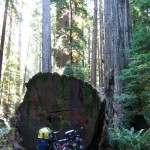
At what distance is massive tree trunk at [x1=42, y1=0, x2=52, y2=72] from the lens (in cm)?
1544

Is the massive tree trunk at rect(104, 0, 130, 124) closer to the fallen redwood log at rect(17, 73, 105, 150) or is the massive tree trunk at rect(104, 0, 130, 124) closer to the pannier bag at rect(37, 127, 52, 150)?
the fallen redwood log at rect(17, 73, 105, 150)

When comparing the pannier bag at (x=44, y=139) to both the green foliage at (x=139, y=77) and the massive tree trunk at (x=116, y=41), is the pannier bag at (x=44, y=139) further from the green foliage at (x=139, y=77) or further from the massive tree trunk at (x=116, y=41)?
the massive tree trunk at (x=116, y=41)

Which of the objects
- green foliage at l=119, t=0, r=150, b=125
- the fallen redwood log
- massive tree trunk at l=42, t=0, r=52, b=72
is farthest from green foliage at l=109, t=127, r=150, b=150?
massive tree trunk at l=42, t=0, r=52, b=72

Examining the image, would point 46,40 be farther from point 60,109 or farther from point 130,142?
point 130,142

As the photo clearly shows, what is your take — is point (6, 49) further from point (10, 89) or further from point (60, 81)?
point (60, 81)

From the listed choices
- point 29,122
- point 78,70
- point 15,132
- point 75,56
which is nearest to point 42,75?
point 29,122

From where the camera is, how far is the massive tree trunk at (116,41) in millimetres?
9109

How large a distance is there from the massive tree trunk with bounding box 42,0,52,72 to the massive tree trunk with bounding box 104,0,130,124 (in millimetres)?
6272

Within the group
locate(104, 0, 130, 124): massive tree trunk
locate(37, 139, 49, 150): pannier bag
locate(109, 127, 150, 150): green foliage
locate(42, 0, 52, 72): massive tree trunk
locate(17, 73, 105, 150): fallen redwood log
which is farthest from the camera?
locate(42, 0, 52, 72): massive tree trunk

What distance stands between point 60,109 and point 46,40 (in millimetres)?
9635

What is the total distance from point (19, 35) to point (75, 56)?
96.0 feet

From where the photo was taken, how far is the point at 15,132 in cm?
725

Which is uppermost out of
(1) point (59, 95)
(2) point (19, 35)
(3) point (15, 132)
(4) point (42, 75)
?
(2) point (19, 35)

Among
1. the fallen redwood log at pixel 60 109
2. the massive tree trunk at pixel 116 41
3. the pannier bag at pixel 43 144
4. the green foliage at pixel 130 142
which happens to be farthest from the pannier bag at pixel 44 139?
the massive tree trunk at pixel 116 41
